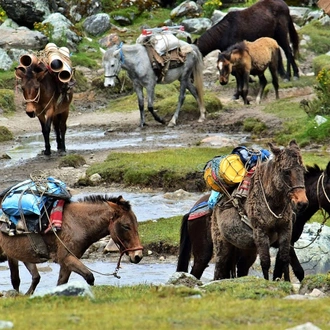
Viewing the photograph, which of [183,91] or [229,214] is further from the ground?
[229,214]

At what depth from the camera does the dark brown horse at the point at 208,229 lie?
1166cm

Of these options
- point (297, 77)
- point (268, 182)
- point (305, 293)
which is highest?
point (268, 182)

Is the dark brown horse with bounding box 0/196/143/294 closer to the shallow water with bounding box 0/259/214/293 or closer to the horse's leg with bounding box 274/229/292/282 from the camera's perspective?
the horse's leg with bounding box 274/229/292/282

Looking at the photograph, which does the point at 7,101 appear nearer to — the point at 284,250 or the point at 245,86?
the point at 245,86

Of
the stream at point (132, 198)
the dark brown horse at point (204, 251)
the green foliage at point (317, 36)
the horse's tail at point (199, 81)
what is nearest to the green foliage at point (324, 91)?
the stream at point (132, 198)

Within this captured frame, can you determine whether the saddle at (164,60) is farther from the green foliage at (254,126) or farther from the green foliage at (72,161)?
the green foliage at (72,161)

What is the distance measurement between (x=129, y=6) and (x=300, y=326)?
1501 inches

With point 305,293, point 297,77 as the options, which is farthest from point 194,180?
point 297,77

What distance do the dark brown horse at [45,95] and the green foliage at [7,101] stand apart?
21.7 ft

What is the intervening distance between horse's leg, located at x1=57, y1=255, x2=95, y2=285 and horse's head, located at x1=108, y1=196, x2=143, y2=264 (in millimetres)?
454

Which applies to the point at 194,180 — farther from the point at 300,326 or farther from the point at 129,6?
the point at 129,6

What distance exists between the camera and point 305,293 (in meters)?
9.71

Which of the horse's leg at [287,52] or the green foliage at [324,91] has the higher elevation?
the green foliage at [324,91]

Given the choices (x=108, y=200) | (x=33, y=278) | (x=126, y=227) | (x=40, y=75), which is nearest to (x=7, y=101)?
(x=40, y=75)
